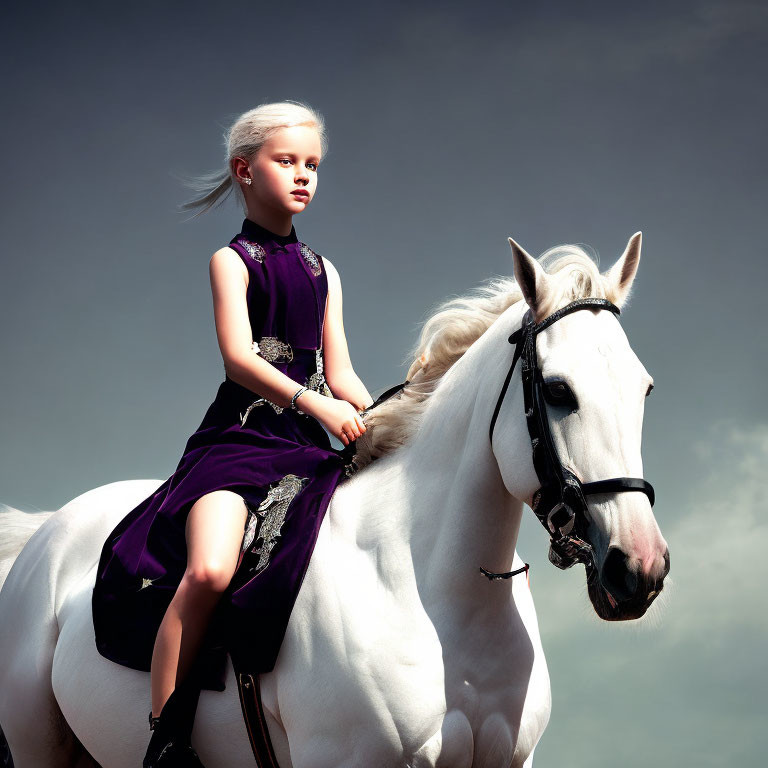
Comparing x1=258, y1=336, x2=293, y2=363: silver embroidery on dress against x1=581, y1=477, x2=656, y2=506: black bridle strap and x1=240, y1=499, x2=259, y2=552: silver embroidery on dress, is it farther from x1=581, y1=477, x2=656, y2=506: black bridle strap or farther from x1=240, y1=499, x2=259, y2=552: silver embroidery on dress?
x1=581, y1=477, x2=656, y2=506: black bridle strap

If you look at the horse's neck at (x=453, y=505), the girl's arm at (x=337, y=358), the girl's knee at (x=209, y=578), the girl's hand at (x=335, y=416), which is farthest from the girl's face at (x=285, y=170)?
the girl's knee at (x=209, y=578)

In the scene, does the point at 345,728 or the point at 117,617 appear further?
the point at 117,617

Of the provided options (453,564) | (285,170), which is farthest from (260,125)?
(453,564)

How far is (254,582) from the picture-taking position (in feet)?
11.7

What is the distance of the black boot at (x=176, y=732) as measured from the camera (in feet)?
11.7

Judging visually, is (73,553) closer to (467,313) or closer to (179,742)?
(179,742)

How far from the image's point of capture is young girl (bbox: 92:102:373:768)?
3559 millimetres

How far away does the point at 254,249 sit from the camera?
166 inches

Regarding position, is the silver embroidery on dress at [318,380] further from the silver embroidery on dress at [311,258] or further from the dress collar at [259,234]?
the dress collar at [259,234]

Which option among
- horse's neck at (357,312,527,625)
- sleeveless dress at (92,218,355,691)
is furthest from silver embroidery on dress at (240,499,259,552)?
horse's neck at (357,312,527,625)

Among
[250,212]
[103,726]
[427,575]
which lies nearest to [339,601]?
[427,575]

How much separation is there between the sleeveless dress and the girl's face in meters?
0.17

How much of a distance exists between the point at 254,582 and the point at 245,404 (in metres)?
0.91

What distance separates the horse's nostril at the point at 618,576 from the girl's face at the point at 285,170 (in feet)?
7.61
